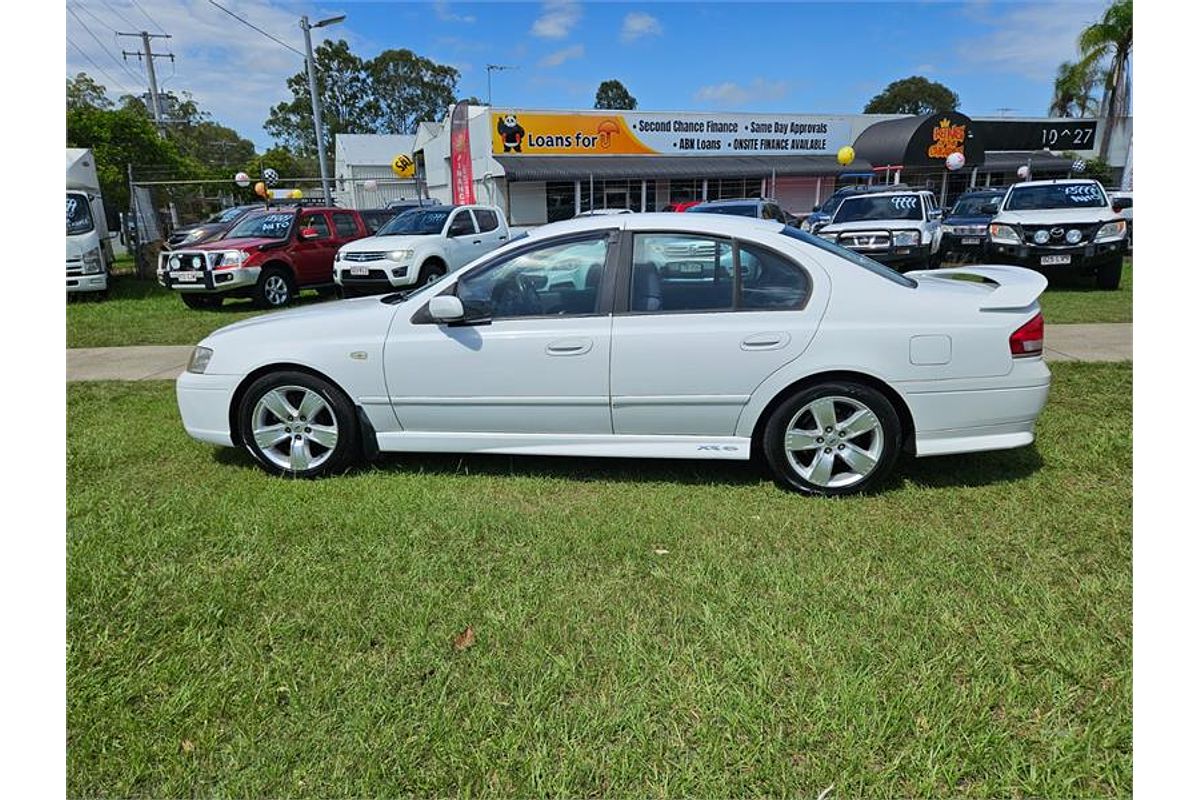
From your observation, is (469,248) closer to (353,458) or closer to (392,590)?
(353,458)

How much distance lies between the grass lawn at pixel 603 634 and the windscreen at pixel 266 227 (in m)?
9.52

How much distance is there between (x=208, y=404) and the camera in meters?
4.35

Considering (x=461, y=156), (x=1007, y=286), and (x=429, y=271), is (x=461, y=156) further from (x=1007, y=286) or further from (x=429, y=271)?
(x=1007, y=286)

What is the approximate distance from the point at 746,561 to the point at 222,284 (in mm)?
11418

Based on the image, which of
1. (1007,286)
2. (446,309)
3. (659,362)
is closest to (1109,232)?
(1007,286)

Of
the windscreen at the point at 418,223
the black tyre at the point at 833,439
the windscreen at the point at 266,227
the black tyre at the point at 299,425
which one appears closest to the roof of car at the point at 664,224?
the black tyre at the point at 833,439

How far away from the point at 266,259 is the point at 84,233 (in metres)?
4.38

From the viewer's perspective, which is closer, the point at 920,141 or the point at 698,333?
the point at 698,333

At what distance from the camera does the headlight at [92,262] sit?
43.8 feet

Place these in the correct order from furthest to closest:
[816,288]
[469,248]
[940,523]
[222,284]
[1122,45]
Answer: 1. [1122,45]
2. [469,248]
3. [222,284]
4. [816,288]
5. [940,523]

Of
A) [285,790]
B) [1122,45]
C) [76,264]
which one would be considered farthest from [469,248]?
[1122,45]

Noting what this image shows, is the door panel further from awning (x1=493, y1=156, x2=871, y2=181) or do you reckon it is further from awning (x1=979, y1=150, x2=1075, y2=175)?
awning (x1=979, y1=150, x2=1075, y2=175)

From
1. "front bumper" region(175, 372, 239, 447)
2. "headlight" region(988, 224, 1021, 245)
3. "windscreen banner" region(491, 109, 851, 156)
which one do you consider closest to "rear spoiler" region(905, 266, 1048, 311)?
"front bumper" region(175, 372, 239, 447)

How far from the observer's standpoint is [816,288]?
389 centimetres
